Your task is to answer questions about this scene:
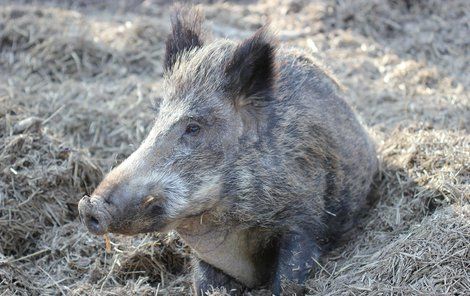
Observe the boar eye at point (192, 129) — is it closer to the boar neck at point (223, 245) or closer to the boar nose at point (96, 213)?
the boar neck at point (223, 245)

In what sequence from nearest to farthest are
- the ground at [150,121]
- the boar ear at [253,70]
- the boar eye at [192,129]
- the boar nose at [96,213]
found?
the boar nose at [96,213] < the boar eye at [192,129] < the boar ear at [253,70] < the ground at [150,121]

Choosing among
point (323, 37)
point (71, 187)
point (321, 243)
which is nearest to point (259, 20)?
point (323, 37)

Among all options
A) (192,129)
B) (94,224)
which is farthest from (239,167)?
(94,224)

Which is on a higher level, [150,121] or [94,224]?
[94,224]

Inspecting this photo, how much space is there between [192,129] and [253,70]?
0.56 m

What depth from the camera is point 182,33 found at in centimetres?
538

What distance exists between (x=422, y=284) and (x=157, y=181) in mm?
1626

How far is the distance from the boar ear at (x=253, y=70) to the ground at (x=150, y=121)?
1.61 feet

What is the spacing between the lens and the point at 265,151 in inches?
197

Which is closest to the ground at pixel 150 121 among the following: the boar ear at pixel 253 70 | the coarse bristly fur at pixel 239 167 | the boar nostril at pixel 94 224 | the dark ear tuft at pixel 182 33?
the dark ear tuft at pixel 182 33

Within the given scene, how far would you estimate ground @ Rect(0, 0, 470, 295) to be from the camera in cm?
504

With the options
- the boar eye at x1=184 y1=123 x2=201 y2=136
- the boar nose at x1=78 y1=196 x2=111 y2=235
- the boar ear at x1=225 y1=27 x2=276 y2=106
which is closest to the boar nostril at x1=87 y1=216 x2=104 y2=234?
the boar nose at x1=78 y1=196 x2=111 y2=235

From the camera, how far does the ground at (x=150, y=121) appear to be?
504 cm

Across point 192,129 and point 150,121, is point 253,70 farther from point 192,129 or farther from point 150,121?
point 150,121
